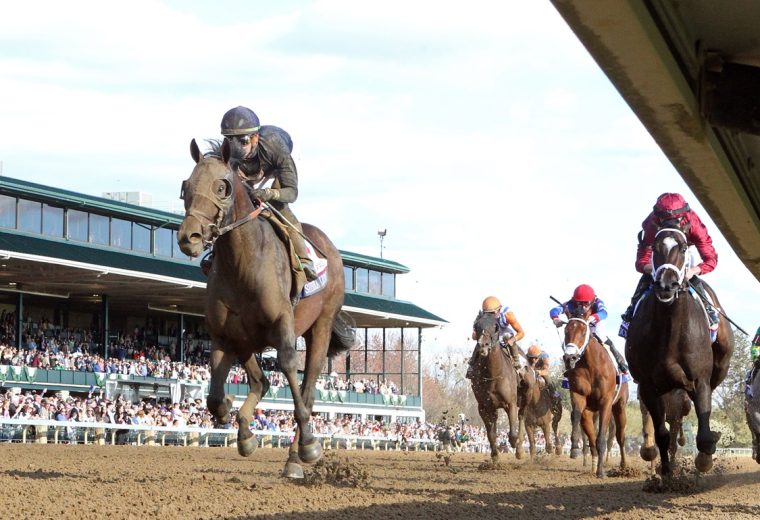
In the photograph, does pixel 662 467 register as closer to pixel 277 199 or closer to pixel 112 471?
pixel 277 199

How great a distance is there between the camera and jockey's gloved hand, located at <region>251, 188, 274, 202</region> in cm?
915

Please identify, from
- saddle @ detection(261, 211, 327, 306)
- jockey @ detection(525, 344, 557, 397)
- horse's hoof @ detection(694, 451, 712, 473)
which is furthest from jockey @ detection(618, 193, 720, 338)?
jockey @ detection(525, 344, 557, 397)

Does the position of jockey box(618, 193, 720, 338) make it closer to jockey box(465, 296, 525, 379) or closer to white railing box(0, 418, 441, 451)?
jockey box(465, 296, 525, 379)

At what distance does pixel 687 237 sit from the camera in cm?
949

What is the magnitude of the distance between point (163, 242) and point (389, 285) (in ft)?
49.4

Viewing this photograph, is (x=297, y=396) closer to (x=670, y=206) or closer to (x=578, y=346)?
(x=670, y=206)

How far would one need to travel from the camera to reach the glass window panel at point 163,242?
42.4 metres

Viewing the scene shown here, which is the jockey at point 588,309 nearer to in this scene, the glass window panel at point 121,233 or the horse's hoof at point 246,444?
the horse's hoof at point 246,444

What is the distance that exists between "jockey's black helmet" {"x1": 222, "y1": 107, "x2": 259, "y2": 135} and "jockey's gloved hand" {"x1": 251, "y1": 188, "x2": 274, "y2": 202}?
1.69 ft

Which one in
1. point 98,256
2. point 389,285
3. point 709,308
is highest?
point 389,285

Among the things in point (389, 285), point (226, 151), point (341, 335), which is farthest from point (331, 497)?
point (389, 285)

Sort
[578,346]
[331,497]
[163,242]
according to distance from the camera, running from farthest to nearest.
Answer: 1. [163,242]
2. [578,346]
3. [331,497]

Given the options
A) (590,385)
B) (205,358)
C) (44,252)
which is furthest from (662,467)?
(205,358)

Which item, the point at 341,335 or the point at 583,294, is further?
the point at 583,294
